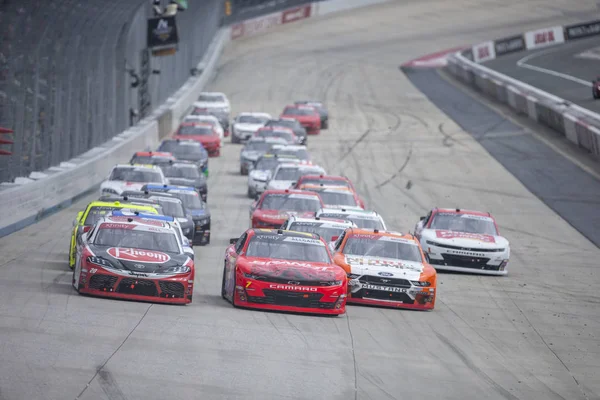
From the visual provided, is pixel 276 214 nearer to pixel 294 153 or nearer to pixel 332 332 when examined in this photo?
pixel 332 332

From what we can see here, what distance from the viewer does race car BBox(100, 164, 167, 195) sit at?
26.8 metres

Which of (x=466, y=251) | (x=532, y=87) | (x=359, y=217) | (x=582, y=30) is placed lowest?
(x=466, y=251)

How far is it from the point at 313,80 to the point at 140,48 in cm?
2190

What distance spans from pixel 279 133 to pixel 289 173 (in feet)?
37.2

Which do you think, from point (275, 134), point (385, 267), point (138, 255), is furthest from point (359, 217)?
point (275, 134)

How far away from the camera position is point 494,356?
1364cm

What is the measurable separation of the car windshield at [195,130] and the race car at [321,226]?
22008 millimetres

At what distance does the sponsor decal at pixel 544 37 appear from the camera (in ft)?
250

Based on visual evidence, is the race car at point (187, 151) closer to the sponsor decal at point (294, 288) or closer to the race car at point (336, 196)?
the race car at point (336, 196)

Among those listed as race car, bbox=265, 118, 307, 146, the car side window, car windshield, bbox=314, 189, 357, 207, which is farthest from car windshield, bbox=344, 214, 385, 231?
race car, bbox=265, 118, 307, 146

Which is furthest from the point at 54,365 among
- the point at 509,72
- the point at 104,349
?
the point at 509,72

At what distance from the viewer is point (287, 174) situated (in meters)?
31.1

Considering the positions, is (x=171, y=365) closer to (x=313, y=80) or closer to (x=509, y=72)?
(x=509, y=72)

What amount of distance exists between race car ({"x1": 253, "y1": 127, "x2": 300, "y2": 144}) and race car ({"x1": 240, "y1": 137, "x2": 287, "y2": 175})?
93 cm
